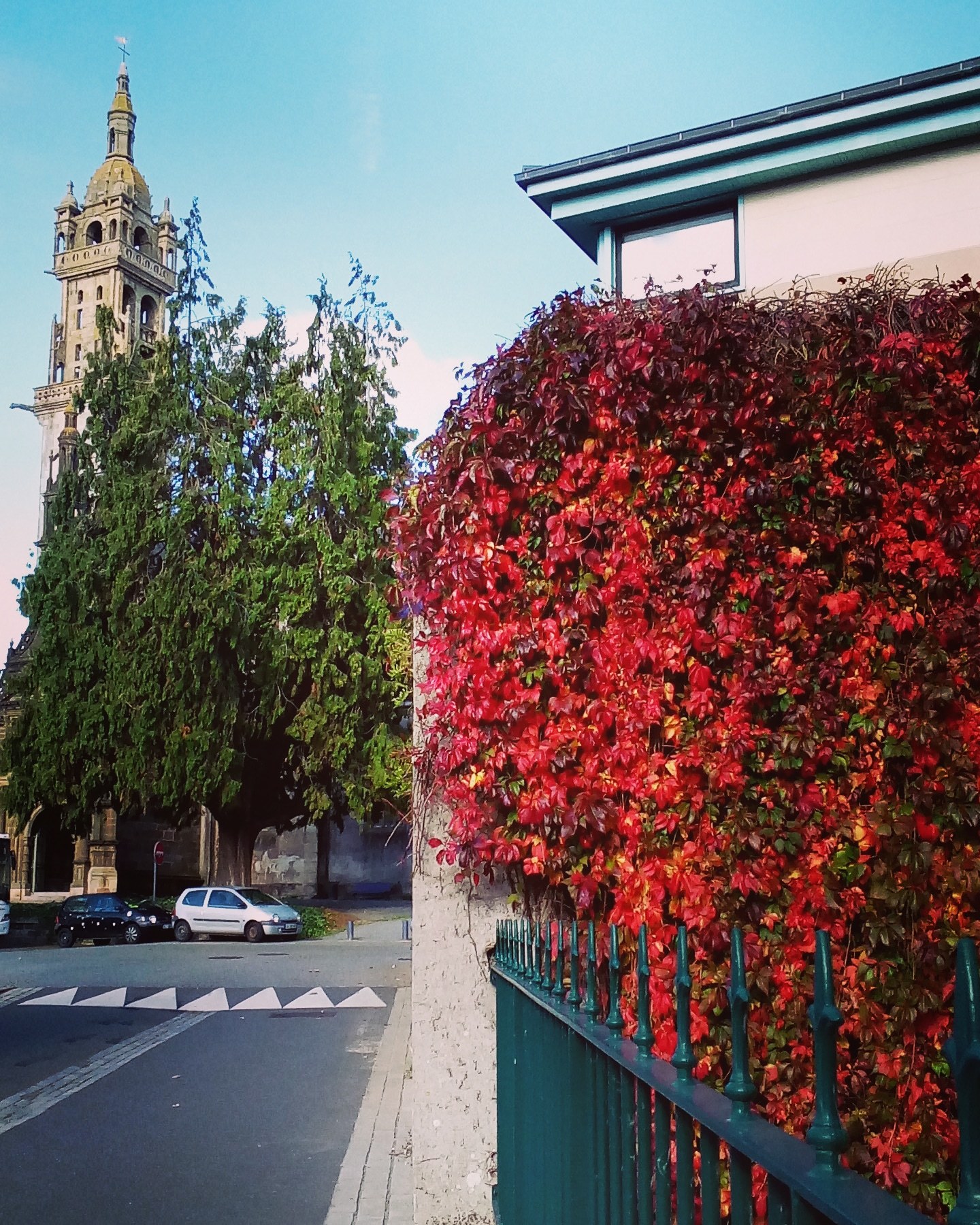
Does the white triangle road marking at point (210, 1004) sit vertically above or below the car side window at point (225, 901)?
below

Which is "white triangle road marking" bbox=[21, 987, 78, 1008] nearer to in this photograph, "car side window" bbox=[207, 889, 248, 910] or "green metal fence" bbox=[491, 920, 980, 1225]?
"car side window" bbox=[207, 889, 248, 910]

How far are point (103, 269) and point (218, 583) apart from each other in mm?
43667

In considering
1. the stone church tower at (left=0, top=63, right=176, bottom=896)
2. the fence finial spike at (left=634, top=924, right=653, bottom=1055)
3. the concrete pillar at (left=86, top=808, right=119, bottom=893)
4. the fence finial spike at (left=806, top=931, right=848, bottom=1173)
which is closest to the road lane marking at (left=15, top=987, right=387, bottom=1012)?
the fence finial spike at (left=634, top=924, right=653, bottom=1055)

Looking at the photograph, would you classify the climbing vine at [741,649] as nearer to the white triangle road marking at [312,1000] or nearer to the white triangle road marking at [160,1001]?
the white triangle road marking at [312,1000]

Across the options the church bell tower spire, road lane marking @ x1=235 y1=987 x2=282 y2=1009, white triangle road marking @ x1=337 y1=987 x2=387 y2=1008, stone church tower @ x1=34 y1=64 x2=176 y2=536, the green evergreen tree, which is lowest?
road lane marking @ x1=235 y1=987 x2=282 y2=1009

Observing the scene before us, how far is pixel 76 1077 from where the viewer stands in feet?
40.7

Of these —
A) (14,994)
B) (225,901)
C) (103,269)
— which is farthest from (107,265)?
(14,994)

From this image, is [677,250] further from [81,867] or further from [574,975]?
[81,867]

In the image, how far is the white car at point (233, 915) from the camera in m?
31.0

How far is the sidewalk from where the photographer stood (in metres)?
6.85

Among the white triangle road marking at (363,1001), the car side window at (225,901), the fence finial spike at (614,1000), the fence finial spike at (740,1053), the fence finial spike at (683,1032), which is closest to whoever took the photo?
the fence finial spike at (740,1053)

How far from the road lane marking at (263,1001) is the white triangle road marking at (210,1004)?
0.27 metres

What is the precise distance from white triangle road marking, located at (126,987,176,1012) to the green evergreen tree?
8.25 m

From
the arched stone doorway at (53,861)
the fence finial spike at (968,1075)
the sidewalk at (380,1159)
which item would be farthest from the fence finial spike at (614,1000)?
the arched stone doorway at (53,861)
